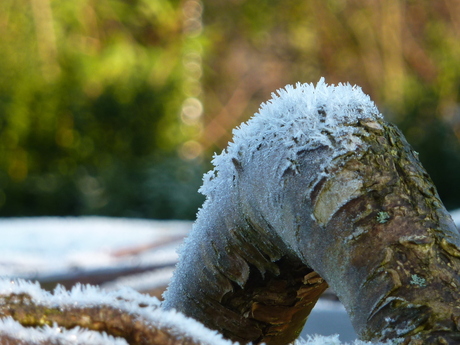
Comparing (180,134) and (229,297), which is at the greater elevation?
(180,134)

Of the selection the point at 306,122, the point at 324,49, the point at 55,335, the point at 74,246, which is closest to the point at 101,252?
the point at 74,246

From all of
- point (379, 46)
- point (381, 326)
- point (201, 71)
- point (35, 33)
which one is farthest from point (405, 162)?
point (379, 46)

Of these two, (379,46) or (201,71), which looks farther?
(379,46)

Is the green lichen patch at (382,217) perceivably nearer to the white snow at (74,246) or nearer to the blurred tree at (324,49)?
the white snow at (74,246)

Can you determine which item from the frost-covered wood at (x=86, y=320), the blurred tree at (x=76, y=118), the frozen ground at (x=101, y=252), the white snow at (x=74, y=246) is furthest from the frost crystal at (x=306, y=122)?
the blurred tree at (x=76, y=118)

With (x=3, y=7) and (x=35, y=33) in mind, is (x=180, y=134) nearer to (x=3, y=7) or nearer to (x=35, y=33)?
(x=35, y=33)

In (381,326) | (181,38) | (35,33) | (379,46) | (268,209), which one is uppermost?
(379,46)
